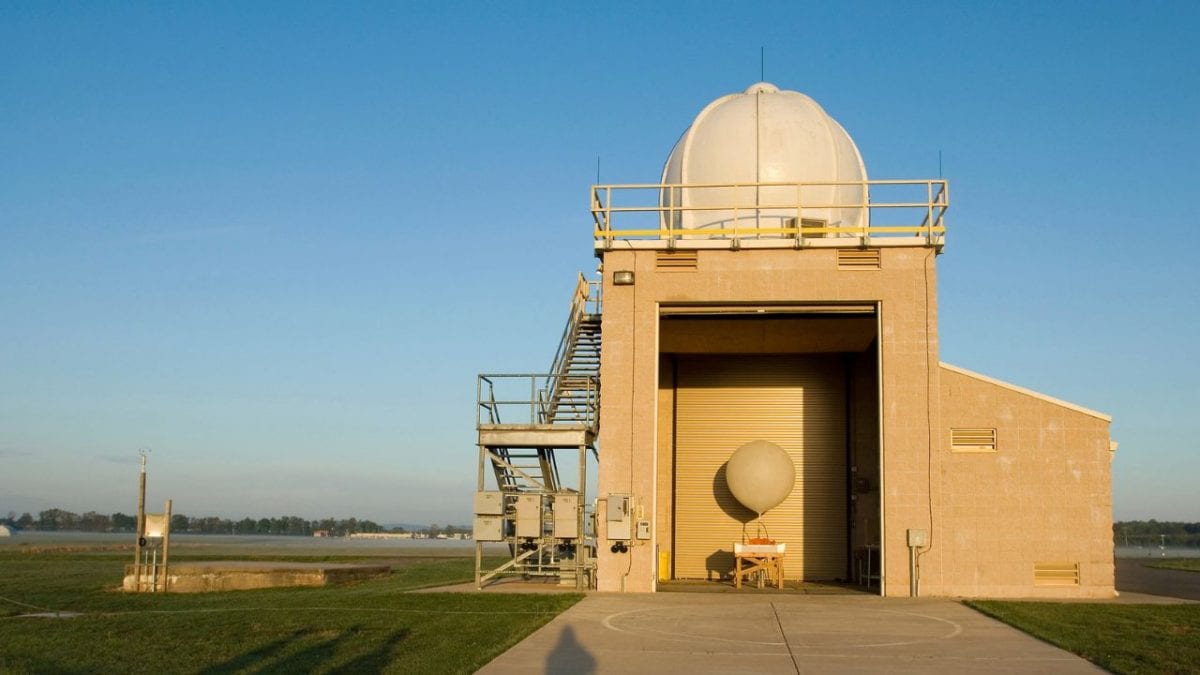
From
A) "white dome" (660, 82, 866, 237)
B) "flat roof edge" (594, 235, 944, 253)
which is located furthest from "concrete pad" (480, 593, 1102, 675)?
"white dome" (660, 82, 866, 237)

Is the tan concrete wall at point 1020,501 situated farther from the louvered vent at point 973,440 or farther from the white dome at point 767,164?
the white dome at point 767,164

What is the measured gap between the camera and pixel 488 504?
23.5m

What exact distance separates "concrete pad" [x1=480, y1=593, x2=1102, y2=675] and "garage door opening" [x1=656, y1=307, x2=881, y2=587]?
7.31 m

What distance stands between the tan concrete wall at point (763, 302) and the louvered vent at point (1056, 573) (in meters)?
2.38

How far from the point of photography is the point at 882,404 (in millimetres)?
22062

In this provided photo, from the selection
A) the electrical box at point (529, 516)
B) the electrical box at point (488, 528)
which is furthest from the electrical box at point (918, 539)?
the electrical box at point (488, 528)

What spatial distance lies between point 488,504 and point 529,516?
99 cm

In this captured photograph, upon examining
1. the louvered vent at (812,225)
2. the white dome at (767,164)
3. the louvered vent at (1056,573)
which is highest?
the white dome at (767,164)

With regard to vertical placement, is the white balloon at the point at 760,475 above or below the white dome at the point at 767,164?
below

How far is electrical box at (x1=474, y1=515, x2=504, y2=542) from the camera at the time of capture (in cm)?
2331

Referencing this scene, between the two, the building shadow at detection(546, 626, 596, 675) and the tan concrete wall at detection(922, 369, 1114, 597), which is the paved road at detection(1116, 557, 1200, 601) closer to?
Result: the tan concrete wall at detection(922, 369, 1114, 597)

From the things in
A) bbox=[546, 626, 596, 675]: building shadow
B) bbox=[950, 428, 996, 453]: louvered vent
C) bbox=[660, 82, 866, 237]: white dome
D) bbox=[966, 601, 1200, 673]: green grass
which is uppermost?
bbox=[660, 82, 866, 237]: white dome

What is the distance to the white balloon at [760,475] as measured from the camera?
2544cm

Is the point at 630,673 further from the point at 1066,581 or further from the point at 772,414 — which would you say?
the point at 772,414
